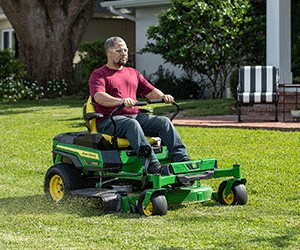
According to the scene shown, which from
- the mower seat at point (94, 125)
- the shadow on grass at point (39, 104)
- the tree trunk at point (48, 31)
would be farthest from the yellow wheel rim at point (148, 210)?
the tree trunk at point (48, 31)

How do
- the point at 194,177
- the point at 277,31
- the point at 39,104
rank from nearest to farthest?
1. the point at 194,177
2. the point at 277,31
3. the point at 39,104

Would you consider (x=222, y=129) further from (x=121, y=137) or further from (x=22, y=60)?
(x=22, y=60)

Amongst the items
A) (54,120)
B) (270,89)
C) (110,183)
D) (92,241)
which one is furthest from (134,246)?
(54,120)

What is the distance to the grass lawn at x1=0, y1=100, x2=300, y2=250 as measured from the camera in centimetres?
646

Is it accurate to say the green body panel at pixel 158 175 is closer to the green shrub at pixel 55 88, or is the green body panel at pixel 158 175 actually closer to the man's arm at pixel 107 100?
the man's arm at pixel 107 100

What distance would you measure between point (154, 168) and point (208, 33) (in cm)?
1365

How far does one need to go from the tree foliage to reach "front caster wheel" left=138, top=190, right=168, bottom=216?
1345 cm

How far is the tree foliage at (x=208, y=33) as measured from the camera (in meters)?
21.0

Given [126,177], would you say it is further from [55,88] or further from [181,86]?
[55,88]

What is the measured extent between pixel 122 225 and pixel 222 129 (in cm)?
704

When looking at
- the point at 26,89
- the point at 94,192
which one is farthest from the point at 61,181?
the point at 26,89

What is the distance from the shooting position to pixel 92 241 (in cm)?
651

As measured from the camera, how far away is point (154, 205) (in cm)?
740

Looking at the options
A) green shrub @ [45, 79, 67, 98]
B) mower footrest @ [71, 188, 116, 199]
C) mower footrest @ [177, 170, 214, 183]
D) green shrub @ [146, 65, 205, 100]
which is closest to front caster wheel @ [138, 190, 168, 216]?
mower footrest @ [177, 170, 214, 183]
